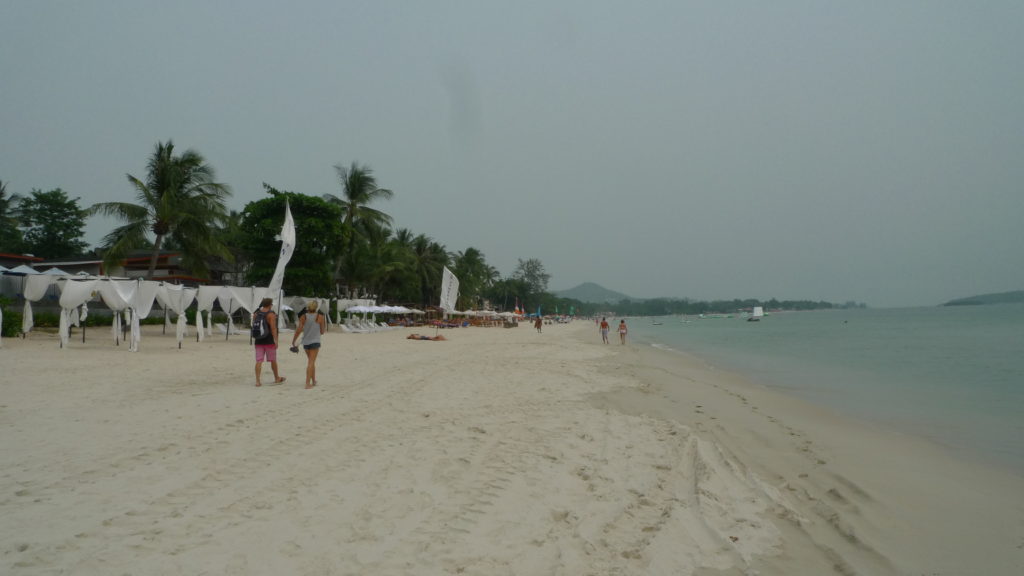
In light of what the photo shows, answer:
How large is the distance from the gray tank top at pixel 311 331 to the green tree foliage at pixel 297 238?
2162cm

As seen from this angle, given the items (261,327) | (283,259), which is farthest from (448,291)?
(261,327)

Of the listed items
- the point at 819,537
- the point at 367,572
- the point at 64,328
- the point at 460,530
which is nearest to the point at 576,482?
the point at 460,530

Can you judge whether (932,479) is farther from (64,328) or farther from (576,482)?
(64,328)

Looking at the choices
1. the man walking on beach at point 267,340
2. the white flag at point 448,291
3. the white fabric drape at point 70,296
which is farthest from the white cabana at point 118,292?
the white flag at point 448,291

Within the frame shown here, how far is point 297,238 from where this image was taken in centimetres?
2909

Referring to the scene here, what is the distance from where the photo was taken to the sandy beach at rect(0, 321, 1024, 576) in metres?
2.85

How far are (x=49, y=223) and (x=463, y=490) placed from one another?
149ft

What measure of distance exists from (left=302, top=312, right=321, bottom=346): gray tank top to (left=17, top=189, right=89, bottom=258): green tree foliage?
3691 cm

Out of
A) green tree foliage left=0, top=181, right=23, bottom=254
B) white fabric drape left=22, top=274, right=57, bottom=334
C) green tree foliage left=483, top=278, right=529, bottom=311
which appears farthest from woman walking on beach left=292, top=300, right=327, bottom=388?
green tree foliage left=483, top=278, right=529, bottom=311

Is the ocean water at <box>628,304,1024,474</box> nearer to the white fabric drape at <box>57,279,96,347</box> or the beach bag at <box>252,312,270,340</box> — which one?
the beach bag at <box>252,312,270,340</box>

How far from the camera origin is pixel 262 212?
2892cm

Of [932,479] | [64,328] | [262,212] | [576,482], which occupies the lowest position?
[932,479]

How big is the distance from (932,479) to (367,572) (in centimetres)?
555

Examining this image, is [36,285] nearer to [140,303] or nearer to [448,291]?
[140,303]
